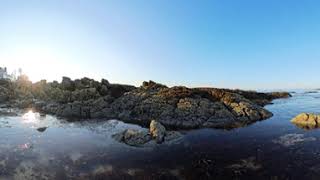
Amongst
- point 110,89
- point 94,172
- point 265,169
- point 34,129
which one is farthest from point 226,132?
point 110,89

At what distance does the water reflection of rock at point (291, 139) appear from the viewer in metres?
27.2

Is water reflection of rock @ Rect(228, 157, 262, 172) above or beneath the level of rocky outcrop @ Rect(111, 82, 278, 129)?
beneath

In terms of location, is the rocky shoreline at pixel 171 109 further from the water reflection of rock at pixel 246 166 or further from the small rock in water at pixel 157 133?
the water reflection of rock at pixel 246 166

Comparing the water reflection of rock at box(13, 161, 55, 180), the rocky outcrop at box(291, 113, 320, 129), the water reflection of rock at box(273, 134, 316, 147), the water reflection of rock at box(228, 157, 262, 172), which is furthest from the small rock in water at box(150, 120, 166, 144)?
the rocky outcrop at box(291, 113, 320, 129)

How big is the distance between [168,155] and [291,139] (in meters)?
13.3

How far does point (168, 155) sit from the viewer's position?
23750 mm

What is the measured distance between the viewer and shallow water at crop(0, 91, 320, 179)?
19.6m

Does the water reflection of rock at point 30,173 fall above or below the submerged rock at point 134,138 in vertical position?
below

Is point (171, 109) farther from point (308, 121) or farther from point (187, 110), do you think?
point (308, 121)

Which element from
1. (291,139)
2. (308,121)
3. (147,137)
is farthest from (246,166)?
(308,121)

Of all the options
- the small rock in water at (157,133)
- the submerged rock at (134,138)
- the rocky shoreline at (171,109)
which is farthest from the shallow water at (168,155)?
the rocky shoreline at (171,109)

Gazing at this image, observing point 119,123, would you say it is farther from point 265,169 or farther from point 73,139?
point 265,169

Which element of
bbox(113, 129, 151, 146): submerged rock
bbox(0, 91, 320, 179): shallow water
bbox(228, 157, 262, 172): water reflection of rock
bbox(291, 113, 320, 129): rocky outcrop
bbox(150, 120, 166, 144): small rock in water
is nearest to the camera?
bbox(0, 91, 320, 179): shallow water

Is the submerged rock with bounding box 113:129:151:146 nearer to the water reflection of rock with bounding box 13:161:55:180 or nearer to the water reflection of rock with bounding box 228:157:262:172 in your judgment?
the water reflection of rock with bounding box 13:161:55:180
